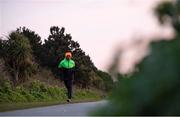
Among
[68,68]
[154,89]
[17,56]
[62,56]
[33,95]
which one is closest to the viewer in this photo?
[154,89]

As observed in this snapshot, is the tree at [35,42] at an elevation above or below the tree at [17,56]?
above

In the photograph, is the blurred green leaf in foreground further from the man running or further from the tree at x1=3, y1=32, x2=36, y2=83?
the tree at x1=3, y1=32, x2=36, y2=83

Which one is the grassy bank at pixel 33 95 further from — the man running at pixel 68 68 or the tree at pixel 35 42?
the tree at pixel 35 42

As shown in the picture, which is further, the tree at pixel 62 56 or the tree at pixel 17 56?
the tree at pixel 62 56

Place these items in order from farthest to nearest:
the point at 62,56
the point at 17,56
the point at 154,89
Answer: the point at 62,56, the point at 17,56, the point at 154,89

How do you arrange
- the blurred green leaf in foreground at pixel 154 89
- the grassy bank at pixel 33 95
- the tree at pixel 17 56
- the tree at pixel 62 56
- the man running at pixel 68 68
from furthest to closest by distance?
the tree at pixel 62 56 → the tree at pixel 17 56 → the grassy bank at pixel 33 95 → the man running at pixel 68 68 → the blurred green leaf in foreground at pixel 154 89

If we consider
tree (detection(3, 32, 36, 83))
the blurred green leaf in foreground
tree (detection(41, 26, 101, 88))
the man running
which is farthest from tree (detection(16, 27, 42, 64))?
the blurred green leaf in foreground

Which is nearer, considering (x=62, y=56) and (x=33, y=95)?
(x=33, y=95)

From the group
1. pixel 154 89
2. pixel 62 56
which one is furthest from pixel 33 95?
pixel 154 89

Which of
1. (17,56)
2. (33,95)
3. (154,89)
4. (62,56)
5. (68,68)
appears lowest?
(154,89)

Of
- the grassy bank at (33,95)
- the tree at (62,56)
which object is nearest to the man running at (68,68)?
the grassy bank at (33,95)

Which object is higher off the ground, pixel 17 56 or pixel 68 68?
pixel 17 56

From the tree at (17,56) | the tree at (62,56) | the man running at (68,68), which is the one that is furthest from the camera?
the tree at (62,56)

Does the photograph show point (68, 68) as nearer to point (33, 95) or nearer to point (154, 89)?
point (33, 95)
